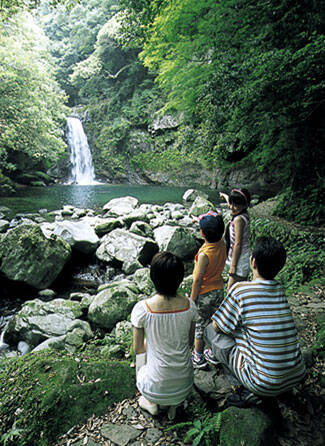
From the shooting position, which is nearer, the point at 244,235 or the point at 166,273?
the point at 166,273

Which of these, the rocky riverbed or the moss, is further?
the moss

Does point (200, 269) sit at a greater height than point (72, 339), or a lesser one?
greater

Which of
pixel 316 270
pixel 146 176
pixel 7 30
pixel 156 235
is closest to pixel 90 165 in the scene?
pixel 146 176

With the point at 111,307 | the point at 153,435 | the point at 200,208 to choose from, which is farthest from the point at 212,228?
the point at 200,208

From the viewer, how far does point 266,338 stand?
4.71 ft

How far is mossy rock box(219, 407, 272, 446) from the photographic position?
1.29 metres

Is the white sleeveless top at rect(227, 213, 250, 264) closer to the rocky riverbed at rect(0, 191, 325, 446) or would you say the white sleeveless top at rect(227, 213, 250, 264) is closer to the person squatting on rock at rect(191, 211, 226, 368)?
the person squatting on rock at rect(191, 211, 226, 368)

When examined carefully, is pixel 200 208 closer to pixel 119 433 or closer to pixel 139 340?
pixel 139 340

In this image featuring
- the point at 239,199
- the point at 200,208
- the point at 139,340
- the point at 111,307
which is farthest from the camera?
the point at 200,208

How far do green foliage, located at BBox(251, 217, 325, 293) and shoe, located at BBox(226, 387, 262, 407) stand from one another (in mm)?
2236

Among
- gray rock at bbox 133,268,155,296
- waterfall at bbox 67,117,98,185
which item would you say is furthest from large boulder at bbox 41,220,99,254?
waterfall at bbox 67,117,98,185

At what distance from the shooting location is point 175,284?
4.95ft

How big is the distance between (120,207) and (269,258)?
10203 mm

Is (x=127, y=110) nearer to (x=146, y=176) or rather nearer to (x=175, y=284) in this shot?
(x=146, y=176)
